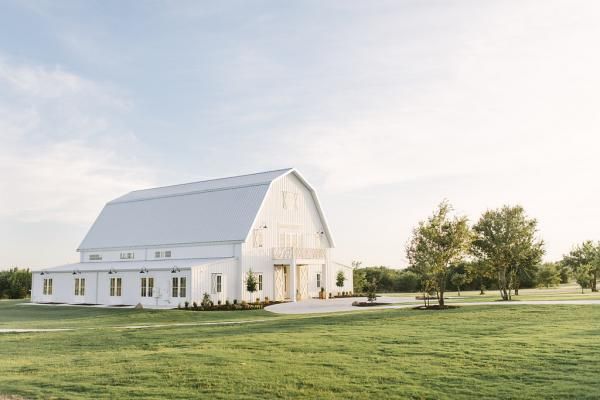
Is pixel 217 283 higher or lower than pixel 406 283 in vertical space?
higher

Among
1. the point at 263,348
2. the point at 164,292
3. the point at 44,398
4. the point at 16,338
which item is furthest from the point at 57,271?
the point at 44,398

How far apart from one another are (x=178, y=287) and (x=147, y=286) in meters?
3.17

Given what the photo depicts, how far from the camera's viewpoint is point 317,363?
1327 cm

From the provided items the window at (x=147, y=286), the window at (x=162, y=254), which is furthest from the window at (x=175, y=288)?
the window at (x=162, y=254)

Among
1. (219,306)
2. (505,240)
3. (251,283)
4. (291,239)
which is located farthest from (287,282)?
(505,240)

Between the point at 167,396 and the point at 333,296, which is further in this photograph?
the point at 333,296

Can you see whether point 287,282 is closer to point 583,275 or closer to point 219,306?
point 219,306

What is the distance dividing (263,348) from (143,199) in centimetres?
3515

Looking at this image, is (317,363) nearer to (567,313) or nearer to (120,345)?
(120,345)

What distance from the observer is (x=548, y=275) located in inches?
1890

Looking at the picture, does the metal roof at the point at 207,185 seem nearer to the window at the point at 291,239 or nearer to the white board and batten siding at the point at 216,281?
the window at the point at 291,239

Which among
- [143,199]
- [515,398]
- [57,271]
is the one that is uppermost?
[143,199]

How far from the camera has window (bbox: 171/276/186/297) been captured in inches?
1383

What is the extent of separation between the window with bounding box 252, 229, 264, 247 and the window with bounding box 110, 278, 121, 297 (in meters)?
9.43
